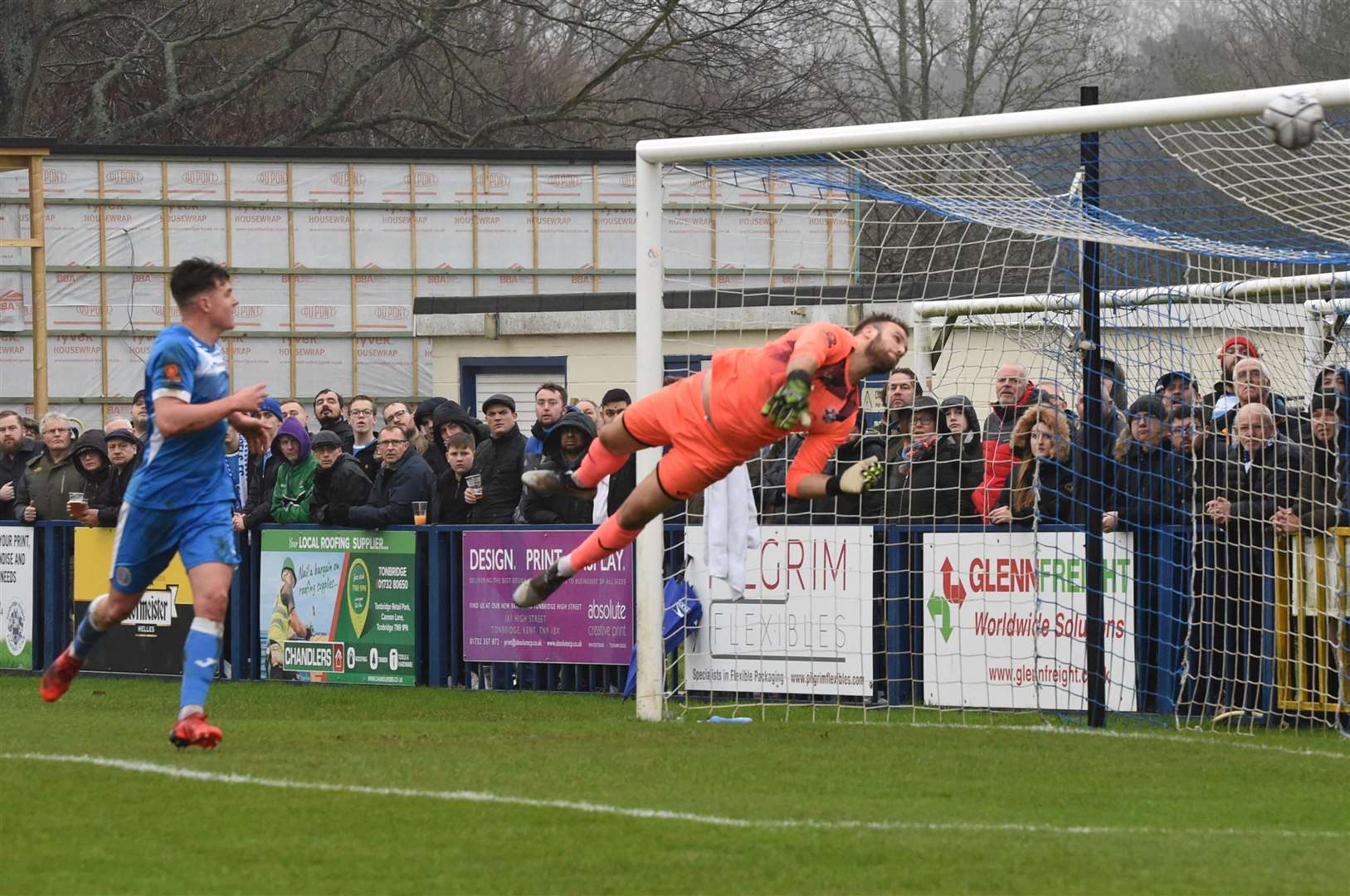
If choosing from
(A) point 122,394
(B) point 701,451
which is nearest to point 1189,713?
(B) point 701,451

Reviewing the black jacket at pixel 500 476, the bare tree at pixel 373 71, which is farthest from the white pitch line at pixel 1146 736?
the bare tree at pixel 373 71

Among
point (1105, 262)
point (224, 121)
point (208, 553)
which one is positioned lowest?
point (208, 553)

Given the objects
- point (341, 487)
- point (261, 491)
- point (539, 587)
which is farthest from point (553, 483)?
point (261, 491)

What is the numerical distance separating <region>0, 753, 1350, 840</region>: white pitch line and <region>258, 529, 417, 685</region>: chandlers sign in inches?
246

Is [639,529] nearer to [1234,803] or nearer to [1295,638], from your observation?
[1234,803]

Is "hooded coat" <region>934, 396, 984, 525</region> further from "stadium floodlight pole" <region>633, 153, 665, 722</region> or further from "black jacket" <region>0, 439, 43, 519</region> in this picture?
"black jacket" <region>0, 439, 43, 519</region>

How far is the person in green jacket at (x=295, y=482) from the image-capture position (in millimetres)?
14992

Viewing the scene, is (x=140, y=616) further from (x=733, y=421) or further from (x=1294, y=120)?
(x=1294, y=120)

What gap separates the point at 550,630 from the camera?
13.9 metres

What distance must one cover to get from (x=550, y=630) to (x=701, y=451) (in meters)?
4.27

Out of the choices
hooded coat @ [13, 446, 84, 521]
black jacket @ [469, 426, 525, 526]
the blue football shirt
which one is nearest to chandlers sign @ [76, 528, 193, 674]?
hooded coat @ [13, 446, 84, 521]

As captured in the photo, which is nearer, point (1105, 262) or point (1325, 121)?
point (1325, 121)

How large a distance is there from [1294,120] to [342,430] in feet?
30.9

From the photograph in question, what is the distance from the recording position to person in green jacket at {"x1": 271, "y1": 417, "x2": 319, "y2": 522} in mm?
14992
